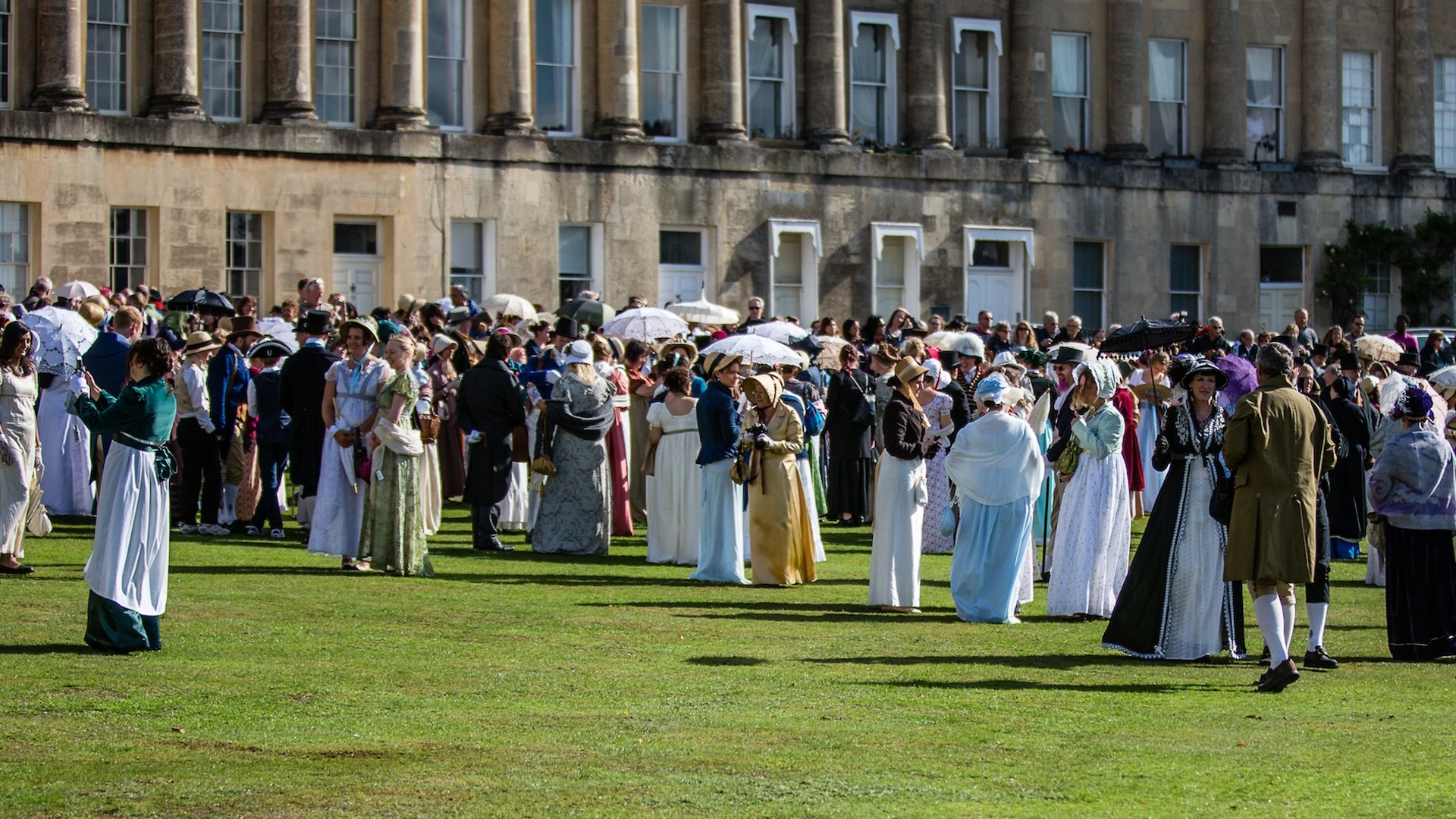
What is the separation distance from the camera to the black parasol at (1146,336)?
25.8m

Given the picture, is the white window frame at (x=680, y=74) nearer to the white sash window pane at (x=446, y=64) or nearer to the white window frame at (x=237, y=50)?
the white sash window pane at (x=446, y=64)

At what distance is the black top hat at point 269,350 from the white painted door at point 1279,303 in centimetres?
3021

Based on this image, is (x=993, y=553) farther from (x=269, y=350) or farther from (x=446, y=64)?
(x=446, y=64)

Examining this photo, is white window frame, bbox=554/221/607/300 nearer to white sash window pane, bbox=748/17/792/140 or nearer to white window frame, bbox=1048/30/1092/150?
white sash window pane, bbox=748/17/792/140

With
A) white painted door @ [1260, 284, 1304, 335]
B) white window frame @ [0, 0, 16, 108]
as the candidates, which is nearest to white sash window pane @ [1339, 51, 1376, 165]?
white painted door @ [1260, 284, 1304, 335]

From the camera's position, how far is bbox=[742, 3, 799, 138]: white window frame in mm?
42875

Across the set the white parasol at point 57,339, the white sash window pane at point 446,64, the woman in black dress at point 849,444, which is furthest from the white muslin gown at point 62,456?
the white sash window pane at point 446,64

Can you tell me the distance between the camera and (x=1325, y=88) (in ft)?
157

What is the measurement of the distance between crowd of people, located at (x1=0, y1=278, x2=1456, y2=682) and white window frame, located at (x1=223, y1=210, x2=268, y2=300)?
33.4ft

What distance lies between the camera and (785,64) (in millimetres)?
43250

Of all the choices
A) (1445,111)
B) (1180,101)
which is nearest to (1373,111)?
(1445,111)

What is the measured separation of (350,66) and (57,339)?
20078mm

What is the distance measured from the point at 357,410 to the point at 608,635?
417 cm

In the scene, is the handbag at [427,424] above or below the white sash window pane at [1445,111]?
below
